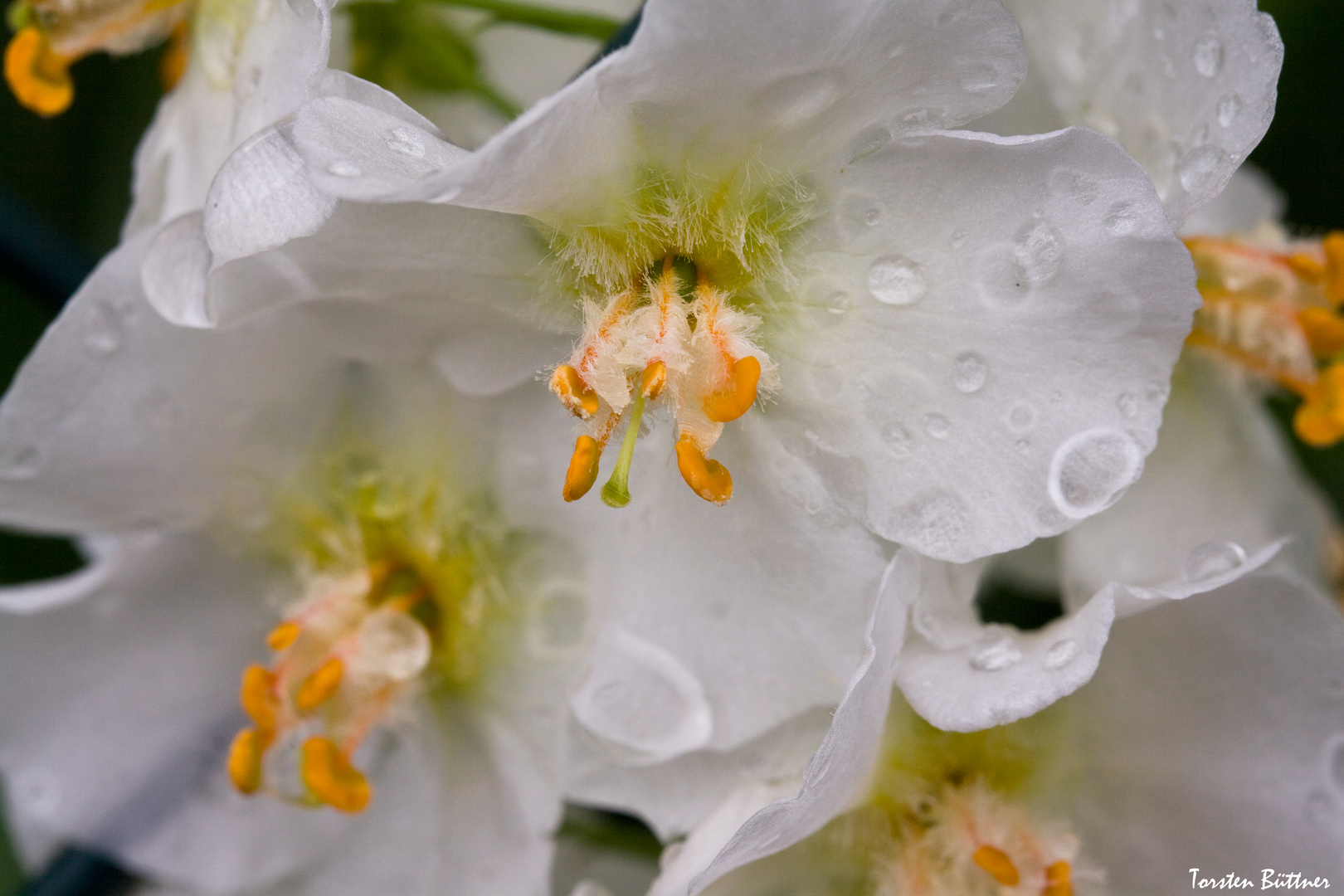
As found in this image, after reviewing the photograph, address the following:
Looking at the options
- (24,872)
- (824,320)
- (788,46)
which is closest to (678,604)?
(824,320)

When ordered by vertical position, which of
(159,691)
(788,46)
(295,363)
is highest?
(788,46)

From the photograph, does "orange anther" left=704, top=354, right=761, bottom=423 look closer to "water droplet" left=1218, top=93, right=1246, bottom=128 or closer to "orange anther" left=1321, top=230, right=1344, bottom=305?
"water droplet" left=1218, top=93, right=1246, bottom=128

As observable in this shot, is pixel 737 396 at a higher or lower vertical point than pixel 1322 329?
higher

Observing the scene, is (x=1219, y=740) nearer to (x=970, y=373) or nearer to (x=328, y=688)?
(x=970, y=373)

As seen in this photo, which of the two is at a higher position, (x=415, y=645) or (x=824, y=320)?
(x=824, y=320)

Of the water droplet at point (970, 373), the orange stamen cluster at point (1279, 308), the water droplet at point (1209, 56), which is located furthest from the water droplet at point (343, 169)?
A: the orange stamen cluster at point (1279, 308)

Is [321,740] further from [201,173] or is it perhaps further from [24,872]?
[24,872]

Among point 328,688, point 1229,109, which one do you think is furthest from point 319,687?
point 1229,109
